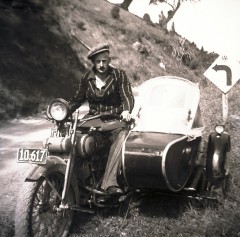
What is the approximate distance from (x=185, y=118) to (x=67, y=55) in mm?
8638

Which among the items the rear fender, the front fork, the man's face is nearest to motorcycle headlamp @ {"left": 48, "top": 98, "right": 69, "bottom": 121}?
the front fork

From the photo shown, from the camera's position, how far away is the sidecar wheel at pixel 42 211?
3385 mm

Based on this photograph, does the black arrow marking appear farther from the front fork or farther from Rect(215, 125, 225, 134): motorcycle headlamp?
the front fork

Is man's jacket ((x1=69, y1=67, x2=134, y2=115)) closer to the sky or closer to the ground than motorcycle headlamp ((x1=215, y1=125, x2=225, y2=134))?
closer to the sky

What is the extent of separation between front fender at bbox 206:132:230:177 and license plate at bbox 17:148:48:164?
1.85 metres

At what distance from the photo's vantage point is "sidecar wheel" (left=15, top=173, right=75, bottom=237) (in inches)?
133

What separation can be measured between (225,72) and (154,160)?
233 cm

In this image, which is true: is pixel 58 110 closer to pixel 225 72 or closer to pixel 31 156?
pixel 31 156

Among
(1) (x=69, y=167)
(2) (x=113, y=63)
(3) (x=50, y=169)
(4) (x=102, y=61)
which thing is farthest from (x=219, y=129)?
(2) (x=113, y=63)

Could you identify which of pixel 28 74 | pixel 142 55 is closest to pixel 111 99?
pixel 28 74

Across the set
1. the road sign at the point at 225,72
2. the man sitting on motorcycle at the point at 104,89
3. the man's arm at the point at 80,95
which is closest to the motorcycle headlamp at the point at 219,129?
the man sitting on motorcycle at the point at 104,89

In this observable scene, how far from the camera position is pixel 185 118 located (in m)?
4.34

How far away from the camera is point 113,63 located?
1355 centimetres

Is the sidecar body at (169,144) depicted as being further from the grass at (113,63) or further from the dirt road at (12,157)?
the dirt road at (12,157)
